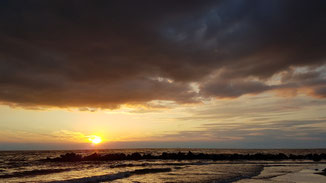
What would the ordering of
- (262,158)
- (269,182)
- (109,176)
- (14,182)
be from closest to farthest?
(269,182) → (14,182) → (109,176) → (262,158)

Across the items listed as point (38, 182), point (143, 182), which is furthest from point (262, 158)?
point (38, 182)

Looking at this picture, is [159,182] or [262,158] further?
[262,158]

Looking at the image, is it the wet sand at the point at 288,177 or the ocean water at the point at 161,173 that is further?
the ocean water at the point at 161,173

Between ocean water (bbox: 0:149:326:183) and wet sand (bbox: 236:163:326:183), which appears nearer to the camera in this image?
wet sand (bbox: 236:163:326:183)

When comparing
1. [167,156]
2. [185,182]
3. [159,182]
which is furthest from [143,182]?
[167,156]

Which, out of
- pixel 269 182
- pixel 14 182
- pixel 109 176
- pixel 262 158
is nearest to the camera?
pixel 269 182

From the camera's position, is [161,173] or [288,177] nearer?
[288,177]

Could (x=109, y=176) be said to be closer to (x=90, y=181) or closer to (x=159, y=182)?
(x=90, y=181)

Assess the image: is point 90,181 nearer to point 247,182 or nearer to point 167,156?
point 247,182

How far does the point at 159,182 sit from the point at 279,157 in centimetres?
4677

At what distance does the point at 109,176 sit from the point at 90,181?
3.28 meters

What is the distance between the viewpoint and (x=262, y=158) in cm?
5859

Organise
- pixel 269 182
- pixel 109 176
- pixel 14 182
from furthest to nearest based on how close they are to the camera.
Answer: pixel 109 176 < pixel 14 182 < pixel 269 182

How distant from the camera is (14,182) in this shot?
2272 cm
